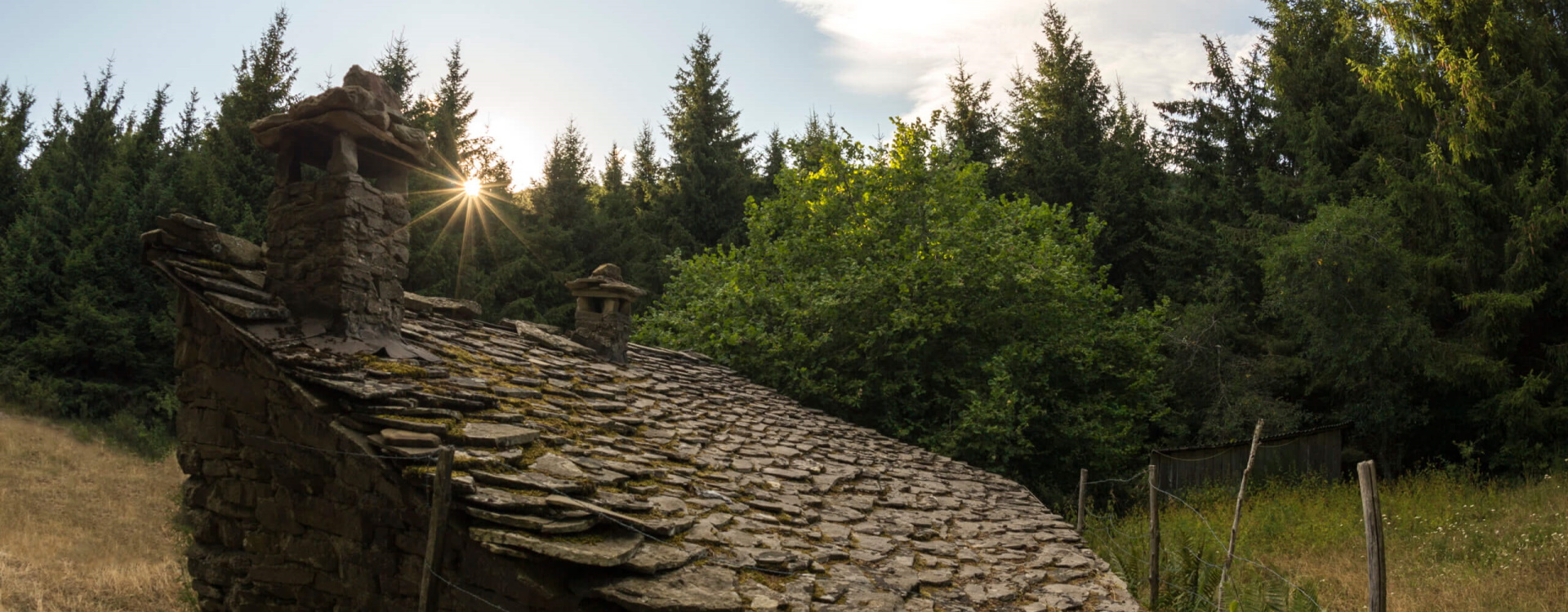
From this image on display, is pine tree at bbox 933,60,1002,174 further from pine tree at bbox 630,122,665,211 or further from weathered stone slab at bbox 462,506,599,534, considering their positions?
weathered stone slab at bbox 462,506,599,534

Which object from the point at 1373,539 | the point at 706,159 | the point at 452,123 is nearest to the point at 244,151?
the point at 452,123

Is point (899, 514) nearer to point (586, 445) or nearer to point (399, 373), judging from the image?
point (586, 445)

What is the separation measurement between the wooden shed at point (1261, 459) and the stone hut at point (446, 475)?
6.43m

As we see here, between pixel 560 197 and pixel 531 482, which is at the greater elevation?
pixel 560 197

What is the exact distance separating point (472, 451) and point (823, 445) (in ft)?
16.1

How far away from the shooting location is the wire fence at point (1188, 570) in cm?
604

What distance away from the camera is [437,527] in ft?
12.7

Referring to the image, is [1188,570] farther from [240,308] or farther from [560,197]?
[560,197]

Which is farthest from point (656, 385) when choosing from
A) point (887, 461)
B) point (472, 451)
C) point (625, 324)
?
point (472, 451)

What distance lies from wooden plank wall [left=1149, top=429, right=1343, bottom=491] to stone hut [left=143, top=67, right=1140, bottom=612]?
6.37 meters

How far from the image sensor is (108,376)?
20922 millimetres

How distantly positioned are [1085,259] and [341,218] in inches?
676

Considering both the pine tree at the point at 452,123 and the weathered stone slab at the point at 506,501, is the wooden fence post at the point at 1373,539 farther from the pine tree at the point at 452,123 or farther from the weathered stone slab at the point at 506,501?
the pine tree at the point at 452,123

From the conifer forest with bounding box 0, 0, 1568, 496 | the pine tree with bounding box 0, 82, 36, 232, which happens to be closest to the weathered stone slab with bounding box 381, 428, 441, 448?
the conifer forest with bounding box 0, 0, 1568, 496
